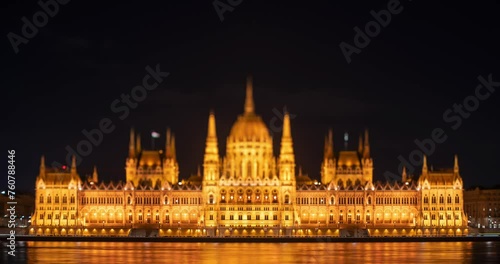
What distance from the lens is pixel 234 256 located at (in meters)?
137

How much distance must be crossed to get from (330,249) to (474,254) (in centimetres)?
2136

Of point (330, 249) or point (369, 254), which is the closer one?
point (369, 254)

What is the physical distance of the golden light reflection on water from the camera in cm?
13038

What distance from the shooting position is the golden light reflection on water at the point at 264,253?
428 feet

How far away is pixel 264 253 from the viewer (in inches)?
5650

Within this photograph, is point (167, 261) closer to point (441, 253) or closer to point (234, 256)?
point (234, 256)

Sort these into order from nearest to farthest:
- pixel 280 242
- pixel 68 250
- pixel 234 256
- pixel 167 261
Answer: pixel 167 261 < pixel 234 256 < pixel 68 250 < pixel 280 242

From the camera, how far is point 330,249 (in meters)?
156

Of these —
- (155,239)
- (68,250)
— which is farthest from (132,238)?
(68,250)

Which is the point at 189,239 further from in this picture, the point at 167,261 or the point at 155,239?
the point at 167,261

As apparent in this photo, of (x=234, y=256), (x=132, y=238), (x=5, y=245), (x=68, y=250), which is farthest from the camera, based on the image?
(x=132, y=238)

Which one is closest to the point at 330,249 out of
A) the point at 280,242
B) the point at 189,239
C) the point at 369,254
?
the point at 369,254

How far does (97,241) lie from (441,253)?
206 ft

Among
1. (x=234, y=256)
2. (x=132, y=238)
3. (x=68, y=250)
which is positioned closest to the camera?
(x=234, y=256)
